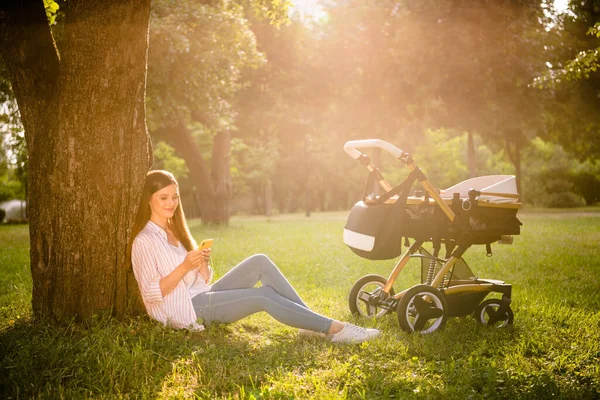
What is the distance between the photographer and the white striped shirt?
16.3ft

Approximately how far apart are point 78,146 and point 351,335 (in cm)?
302

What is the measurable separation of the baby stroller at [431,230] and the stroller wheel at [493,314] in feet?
0.03

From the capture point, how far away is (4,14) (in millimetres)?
5117

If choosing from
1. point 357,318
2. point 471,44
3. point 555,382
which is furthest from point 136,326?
point 471,44

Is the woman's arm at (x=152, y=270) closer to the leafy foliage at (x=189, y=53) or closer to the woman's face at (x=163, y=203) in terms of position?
the woman's face at (x=163, y=203)

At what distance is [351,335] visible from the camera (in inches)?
204

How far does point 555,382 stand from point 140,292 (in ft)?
12.2

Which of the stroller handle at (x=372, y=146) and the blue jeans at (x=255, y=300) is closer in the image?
the blue jeans at (x=255, y=300)

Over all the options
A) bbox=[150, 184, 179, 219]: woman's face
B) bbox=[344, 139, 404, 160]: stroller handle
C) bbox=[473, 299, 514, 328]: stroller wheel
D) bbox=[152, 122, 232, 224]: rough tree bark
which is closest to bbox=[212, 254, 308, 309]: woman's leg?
bbox=[150, 184, 179, 219]: woman's face

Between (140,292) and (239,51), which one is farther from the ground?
(239,51)

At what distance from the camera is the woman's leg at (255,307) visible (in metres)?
5.12

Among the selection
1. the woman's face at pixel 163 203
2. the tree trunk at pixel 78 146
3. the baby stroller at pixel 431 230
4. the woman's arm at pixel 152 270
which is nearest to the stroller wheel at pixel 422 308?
the baby stroller at pixel 431 230

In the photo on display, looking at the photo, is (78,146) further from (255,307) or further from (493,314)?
(493,314)

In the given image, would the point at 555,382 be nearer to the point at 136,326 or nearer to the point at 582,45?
the point at 136,326
